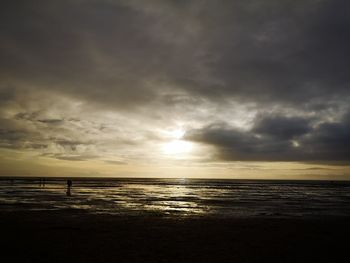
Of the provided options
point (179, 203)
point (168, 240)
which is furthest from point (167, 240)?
point (179, 203)

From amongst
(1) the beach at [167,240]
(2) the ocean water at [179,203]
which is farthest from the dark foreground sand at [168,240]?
(2) the ocean water at [179,203]

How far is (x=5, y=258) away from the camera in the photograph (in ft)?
41.1

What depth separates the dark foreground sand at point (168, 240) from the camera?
43.8 feet

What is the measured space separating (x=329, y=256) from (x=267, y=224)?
9152 mm

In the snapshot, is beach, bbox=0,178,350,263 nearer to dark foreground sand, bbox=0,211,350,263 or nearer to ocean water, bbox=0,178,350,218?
dark foreground sand, bbox=0,211,350,263

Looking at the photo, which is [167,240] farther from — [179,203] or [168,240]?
[179,203]

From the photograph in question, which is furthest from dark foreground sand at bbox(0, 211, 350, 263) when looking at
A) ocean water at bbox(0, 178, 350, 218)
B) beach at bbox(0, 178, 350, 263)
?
ocean water at bbox(0, 178, 350, 218)

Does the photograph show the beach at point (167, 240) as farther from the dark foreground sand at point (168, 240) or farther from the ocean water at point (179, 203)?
the ocean water at point (179, 203)

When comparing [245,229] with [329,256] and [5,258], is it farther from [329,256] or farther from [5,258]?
[5,258]

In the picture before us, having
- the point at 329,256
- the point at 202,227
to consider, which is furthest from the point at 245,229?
the point at 329,256

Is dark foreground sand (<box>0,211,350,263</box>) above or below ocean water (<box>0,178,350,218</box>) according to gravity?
above

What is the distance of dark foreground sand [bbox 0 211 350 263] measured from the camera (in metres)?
13.3

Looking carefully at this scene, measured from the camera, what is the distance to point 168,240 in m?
16.6

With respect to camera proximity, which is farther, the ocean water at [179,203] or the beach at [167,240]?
the ocean water at [179,203]
